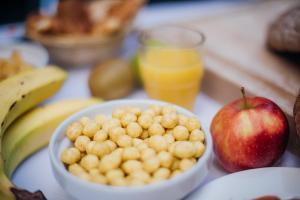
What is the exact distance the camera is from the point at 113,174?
491mm

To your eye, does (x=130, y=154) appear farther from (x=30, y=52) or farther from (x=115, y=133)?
(x=30, y=52)

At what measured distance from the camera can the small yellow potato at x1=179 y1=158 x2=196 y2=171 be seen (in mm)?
502

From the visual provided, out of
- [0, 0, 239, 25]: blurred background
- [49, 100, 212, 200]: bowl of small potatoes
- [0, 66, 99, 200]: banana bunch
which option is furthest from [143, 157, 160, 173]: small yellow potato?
[0, 0, 239, 25]: blurred background

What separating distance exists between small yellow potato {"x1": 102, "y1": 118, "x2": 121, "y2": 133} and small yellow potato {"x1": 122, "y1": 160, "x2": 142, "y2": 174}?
89 mm

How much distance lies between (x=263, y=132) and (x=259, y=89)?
192 mm

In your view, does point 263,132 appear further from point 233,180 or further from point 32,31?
point 32,31

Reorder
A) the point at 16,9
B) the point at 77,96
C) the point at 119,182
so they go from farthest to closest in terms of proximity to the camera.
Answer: the point at 16,9 → the point at 77,96 → the point at 119,182

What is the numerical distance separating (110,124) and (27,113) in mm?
223

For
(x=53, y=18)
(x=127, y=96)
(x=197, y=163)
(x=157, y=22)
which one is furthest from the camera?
(x=157, y=22)

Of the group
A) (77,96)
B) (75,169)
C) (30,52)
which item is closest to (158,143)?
(75,169)

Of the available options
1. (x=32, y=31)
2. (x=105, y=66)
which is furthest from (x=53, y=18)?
(x=105, y=66)

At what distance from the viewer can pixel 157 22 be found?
1.23 m

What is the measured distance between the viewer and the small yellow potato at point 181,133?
1.85ft

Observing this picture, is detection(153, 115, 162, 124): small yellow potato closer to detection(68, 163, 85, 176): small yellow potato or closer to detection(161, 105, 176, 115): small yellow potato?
detection(161, 105, 176, 115): small yellow potato
